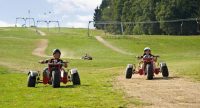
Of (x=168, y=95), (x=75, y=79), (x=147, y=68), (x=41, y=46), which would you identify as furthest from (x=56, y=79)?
(x=41, y=46)

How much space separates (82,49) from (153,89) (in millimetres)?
67680

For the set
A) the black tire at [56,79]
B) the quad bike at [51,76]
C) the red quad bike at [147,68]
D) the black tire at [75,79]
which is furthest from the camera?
the red quad bike at [147,68]

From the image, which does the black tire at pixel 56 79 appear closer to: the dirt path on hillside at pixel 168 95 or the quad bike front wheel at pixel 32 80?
the quad bike front wheel at pixel 32 80

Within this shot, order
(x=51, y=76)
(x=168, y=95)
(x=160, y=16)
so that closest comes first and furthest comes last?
(x=168, y=95) → (x=51, y=76) → (x=160, y=16)

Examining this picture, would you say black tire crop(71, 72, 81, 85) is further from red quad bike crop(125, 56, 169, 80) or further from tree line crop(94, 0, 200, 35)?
tree line crop(94, 0, 200, 35)

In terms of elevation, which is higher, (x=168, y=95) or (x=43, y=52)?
(x=43, y=52)

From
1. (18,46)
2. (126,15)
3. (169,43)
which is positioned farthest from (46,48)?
(126,15)

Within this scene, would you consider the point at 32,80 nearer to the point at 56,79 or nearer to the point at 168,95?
the point at 56,79

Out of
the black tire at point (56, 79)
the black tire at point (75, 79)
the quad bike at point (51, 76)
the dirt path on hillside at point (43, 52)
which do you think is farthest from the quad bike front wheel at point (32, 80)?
the dirt path on hillside at point (43, 52)

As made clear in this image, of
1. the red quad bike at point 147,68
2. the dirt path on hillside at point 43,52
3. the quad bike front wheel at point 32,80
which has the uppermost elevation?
the dirt path on hillside at point 43,52

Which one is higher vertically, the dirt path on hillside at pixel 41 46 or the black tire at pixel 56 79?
the dirt path on hillside at pixel 41 46

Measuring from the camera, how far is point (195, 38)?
104 meters

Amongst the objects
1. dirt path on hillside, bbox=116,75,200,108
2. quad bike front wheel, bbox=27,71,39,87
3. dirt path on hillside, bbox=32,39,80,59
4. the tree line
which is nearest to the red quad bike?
dirt path on hillside, bbox=116,75,200,108

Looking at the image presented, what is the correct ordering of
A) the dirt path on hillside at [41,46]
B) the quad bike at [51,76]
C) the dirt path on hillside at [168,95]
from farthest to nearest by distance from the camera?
1. the dirt path on hillside at [41,46]
2. the quad bike at [51,76]
3. the dirt path on hillside at [168,95]
